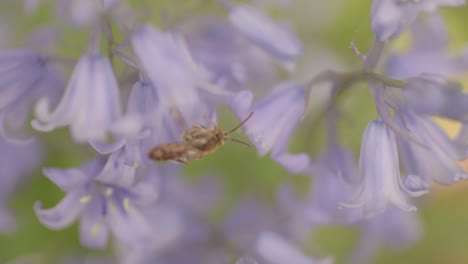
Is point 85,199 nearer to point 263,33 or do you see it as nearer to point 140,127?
point 140,127

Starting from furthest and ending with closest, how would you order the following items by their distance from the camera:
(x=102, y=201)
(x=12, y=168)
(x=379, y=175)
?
1. (x=12, y=168)
2. (x=102, y=201)
3. (x=379, y=175)

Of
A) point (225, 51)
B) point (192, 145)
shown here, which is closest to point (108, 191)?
point (192, 145)

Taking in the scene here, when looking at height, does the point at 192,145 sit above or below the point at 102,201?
above

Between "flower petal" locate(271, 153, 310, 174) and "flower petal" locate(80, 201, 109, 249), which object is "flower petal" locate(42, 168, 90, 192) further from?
"flower petal" locate(271, 153, 310, 174)

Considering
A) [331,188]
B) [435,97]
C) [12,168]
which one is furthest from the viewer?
[12,168]

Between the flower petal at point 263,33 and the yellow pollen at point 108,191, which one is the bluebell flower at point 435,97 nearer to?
the flower petal at point 263,33

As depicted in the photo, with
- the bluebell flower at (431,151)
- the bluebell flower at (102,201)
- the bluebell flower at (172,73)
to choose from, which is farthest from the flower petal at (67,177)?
the bluebell flower at (431,151)

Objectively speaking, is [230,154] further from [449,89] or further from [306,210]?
[449,89]
